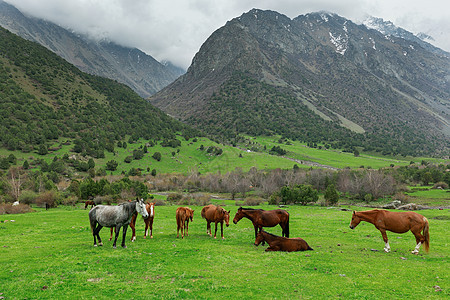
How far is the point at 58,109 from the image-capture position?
137 m

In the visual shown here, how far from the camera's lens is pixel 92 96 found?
169 meters

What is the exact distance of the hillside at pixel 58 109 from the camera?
372 ft

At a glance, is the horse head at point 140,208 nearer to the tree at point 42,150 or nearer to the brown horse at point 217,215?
the brown horse at point 217,215

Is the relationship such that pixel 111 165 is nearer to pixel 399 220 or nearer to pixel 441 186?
pixel 399 220

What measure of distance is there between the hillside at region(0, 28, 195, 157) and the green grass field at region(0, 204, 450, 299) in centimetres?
11444

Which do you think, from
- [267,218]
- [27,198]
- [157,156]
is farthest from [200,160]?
[267,218]

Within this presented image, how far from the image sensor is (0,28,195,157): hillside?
372 feet

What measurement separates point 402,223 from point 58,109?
537 ft

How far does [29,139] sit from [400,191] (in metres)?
146

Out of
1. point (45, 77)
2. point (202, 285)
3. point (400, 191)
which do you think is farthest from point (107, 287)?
point (45, 77)

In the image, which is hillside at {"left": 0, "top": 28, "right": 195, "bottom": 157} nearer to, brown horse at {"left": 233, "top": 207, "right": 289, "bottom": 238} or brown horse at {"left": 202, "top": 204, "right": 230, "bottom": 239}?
brown horse at {"left": 202, "top": 204, "right": 230, "bottom": 239}

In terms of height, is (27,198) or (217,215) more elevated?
(217,215)

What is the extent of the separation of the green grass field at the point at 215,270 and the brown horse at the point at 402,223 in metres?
0.81

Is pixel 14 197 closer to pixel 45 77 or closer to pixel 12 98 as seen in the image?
pixel 12 98
